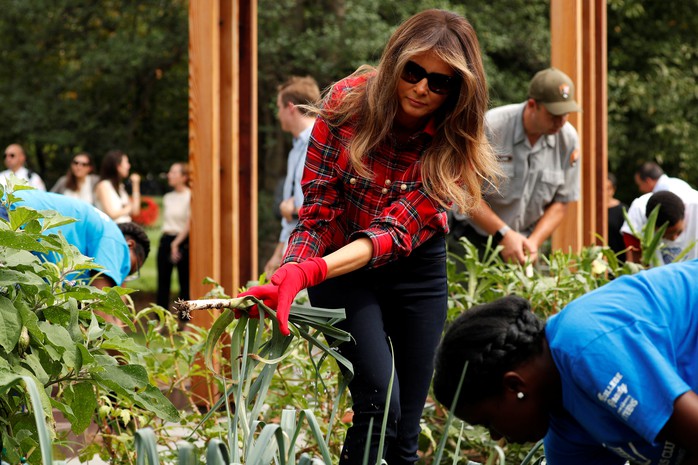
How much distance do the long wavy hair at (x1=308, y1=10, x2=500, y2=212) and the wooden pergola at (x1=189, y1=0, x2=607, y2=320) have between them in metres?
2.16

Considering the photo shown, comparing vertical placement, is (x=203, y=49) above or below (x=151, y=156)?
above

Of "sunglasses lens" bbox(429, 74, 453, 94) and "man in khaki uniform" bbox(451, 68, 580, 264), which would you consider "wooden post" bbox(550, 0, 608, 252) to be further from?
"sunglasses lens" bbox(429, 74, 453, 94)

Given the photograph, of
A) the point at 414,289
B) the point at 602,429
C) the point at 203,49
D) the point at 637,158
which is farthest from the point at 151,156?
the point at 602,429

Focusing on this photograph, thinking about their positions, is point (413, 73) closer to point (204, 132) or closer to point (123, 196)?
point (204, 132)

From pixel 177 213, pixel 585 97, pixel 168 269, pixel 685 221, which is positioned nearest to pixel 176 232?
pixel 177 213

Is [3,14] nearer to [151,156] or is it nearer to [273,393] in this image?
[151,156]

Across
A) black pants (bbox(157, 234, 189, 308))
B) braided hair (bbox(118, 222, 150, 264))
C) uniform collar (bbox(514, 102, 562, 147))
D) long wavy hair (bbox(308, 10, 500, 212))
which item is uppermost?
long wavy hair (bbox(308, 10, 500, 212))

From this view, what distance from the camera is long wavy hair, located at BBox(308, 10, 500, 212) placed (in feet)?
10.4

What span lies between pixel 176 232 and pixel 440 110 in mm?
6832

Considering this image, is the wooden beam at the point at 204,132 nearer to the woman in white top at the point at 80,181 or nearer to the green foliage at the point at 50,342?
the green foliage at the point at 50,342

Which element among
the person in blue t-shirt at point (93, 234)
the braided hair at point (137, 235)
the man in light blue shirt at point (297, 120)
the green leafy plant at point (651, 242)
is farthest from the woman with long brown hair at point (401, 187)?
the man in light blue shirt at point (297, 120)

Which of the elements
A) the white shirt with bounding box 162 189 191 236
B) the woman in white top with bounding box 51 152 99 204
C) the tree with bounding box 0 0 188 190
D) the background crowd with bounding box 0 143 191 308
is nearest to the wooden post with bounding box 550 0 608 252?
the background crowd with bounding box 0 143 191 308

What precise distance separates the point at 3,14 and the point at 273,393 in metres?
12.6

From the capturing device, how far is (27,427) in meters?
2.70
